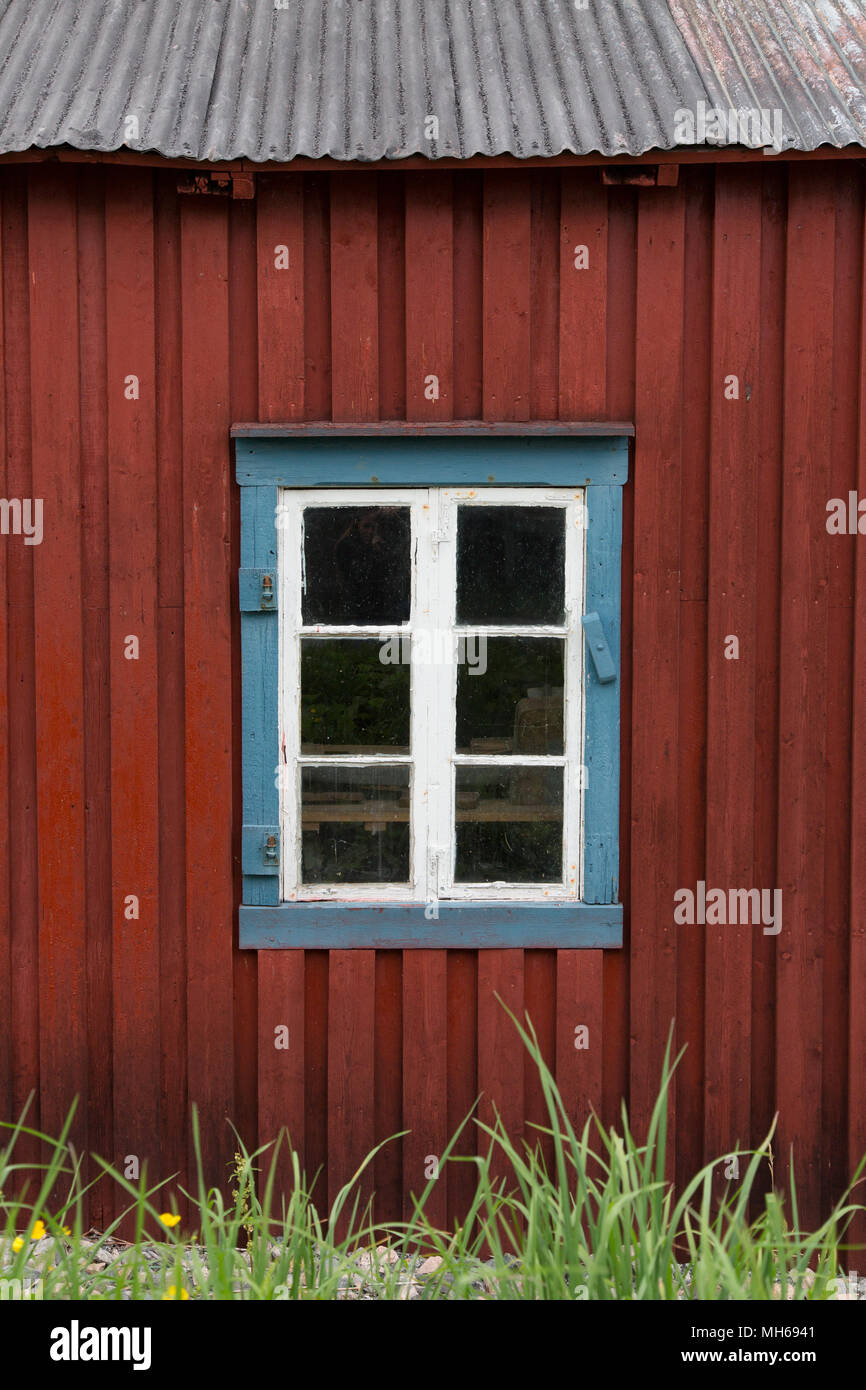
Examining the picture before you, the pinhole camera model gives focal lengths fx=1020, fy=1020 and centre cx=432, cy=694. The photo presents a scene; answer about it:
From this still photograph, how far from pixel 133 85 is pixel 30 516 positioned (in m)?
1.47

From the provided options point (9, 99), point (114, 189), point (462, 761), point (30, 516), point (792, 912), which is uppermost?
point (9, 99)

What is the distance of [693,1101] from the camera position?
3.45 m

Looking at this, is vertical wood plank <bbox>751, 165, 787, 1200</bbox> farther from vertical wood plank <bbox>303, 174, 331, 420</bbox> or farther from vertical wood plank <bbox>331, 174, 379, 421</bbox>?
vertical wood plank <bbox>303, 174, 331, 420</bbox>

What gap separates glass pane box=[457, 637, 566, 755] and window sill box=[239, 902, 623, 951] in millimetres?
549

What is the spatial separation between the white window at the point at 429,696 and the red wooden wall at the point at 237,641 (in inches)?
8.3

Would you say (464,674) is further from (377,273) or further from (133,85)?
(133,85)

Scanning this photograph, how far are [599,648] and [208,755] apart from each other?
135 centimetres

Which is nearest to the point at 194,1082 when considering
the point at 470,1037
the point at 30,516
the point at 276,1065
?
the point at 276,1065

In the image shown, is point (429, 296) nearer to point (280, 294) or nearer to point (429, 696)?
point (280, 294)

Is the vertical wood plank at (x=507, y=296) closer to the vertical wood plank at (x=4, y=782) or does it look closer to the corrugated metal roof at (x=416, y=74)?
the corrugated metal roof at (x=416, y=74)

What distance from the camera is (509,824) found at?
137 inches

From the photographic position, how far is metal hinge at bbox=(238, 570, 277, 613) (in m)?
3.38

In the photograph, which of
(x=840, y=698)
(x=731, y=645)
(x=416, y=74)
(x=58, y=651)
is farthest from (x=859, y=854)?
(x=416, y=74)

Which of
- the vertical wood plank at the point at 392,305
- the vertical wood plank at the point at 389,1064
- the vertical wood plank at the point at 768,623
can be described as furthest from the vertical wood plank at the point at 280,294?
the vertical wood plank at the point at 389,1064
